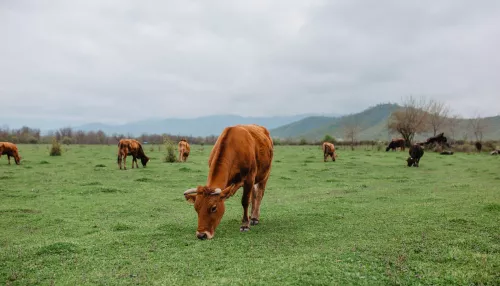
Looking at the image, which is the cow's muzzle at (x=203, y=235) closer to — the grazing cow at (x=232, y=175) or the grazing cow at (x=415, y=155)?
the grazing cow at (x=232, y=175)

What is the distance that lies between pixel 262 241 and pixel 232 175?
5.07 ft

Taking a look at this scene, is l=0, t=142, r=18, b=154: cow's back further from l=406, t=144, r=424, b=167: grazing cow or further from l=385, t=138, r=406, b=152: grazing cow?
l=385, t=138, r=406, b=152: grazing cow

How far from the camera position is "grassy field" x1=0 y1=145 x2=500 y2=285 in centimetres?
559

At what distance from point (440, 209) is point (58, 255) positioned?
9.40m

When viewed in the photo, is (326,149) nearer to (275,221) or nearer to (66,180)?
(66,180)

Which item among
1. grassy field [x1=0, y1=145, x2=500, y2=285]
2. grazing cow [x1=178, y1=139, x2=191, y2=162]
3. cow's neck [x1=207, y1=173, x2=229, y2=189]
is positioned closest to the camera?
grassy field [x1=0, y1=145, x2=500, y2=285]

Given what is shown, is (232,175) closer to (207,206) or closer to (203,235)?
(207,206)

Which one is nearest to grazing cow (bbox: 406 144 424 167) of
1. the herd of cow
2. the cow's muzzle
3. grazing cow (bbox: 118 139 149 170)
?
grazing cow (bbox: 118 139 149 170)

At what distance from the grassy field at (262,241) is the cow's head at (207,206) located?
242mm

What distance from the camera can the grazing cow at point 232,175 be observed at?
7.46 m

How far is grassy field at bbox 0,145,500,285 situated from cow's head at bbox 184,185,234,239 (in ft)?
0.79

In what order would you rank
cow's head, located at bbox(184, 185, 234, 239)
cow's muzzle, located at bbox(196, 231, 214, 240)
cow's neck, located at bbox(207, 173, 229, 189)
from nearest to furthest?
cow's head, located at bbox(184, 185, 234, 239) → cow's muzzle, located at bbox(196, 231, 214, 240) → cow's neck, located at bbox(207, 173, 229, 189)

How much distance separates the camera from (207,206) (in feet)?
24.2

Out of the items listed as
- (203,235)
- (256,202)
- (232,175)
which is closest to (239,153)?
(232,175)
